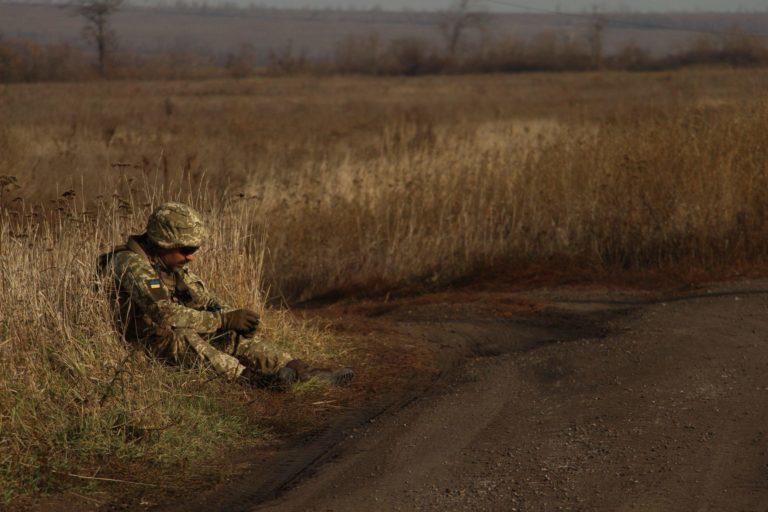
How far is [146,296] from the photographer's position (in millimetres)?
6109

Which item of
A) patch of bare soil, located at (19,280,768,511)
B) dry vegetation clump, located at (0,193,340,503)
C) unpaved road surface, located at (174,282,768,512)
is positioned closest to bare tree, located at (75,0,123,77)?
patch of bare soil, located at (19,280,768,511)

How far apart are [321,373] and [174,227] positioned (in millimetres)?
1358

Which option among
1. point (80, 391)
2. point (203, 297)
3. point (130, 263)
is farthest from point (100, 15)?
point (80, 391)

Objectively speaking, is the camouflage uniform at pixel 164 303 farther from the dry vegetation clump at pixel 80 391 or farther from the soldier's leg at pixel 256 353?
the dry vegetation clump at pixel 80 391

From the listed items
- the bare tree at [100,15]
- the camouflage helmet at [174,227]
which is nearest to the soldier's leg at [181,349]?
the camouflage helmet at [174,227]

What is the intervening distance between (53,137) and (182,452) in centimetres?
1553

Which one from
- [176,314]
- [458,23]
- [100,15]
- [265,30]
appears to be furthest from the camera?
[265,30]

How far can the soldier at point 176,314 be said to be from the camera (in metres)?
6.16

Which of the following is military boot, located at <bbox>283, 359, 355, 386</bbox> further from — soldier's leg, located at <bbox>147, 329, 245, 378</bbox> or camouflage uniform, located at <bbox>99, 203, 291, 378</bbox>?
soldier's leg, located at <bbox>147, 329, 245, 378</bbox>

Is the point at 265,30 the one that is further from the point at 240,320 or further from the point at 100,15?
the point at 240,320

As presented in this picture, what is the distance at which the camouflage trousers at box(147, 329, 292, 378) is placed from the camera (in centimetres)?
628

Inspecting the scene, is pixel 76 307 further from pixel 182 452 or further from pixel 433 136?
pixel 433 136

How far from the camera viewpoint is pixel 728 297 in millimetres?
8859

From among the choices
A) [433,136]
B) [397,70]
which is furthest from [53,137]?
[397,70]
